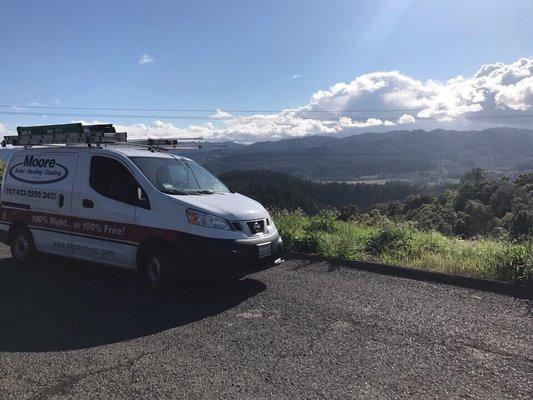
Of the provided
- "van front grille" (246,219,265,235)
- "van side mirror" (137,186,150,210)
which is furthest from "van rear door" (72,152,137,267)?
"van front grille" (246,219,265,235)

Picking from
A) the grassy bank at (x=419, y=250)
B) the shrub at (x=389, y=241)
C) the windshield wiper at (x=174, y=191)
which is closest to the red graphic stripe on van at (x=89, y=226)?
the windshield wiper at (x=174, y=191)

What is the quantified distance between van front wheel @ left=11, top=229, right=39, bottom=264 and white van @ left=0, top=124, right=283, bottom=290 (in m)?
0.02

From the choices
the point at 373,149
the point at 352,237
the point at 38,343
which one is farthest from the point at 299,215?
the point at 373,149

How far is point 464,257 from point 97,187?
6025 mm

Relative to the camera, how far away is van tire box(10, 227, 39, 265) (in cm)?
808

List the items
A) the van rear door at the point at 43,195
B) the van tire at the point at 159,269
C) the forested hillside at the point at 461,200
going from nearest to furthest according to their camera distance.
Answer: the van tire at the point at 159,269 < the van rear door at the point at 43,195 < the forested hillside at the point at 461,200

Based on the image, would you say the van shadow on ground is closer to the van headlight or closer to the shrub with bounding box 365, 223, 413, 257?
the van headlight

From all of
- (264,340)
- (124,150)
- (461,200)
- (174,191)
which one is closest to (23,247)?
(124,150)

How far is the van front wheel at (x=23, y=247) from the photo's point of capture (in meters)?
8.08

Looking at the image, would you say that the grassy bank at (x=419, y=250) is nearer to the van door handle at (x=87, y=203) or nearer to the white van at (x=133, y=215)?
the white van at (x=133, y=215)

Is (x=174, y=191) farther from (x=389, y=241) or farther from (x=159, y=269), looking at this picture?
(x=389, y=241)

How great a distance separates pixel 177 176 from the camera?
23.2 feet

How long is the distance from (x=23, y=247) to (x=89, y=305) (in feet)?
9.99

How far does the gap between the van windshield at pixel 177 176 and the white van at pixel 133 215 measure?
0.02 m
